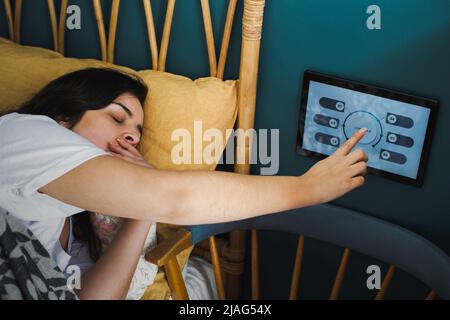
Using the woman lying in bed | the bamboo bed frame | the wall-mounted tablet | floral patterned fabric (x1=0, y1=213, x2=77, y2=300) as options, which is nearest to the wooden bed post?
the bamboo bed frame

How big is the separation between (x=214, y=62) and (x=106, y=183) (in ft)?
1.69

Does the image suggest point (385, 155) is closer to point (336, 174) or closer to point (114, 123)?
point (336, 174)

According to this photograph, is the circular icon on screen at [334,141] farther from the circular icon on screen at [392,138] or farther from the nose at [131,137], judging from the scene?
the nose at [131,137]

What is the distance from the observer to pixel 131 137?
1149 mm

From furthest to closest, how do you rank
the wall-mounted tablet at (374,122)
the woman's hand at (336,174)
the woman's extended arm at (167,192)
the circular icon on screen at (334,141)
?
the circular icon on screen at (334,141) < the wall-mounted tablet at (374,122) < the woman's hand at (336,174) < the woman's extended arm at (167,192)

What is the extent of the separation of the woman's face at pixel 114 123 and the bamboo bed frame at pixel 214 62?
22 cm

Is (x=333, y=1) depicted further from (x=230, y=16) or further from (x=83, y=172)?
(x=83, y=172)

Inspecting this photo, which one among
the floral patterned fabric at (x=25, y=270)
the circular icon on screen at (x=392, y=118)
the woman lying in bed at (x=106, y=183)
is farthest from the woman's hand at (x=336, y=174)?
the floral patterned fabric at (x=25, y=270)

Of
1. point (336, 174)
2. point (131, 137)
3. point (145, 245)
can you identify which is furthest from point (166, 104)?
point (336, 174)

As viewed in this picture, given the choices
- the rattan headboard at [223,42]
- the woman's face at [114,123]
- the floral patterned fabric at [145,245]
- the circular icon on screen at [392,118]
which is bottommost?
the floral patterned fabric at [145,245]

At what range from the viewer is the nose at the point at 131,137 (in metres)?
1.14

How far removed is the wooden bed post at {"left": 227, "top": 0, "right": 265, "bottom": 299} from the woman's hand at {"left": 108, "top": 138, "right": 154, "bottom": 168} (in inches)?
11.3

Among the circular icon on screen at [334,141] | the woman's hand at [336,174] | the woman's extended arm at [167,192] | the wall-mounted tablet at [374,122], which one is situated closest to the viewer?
the woman's extended arm at [167,192]

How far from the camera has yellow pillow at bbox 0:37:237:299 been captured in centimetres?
126
